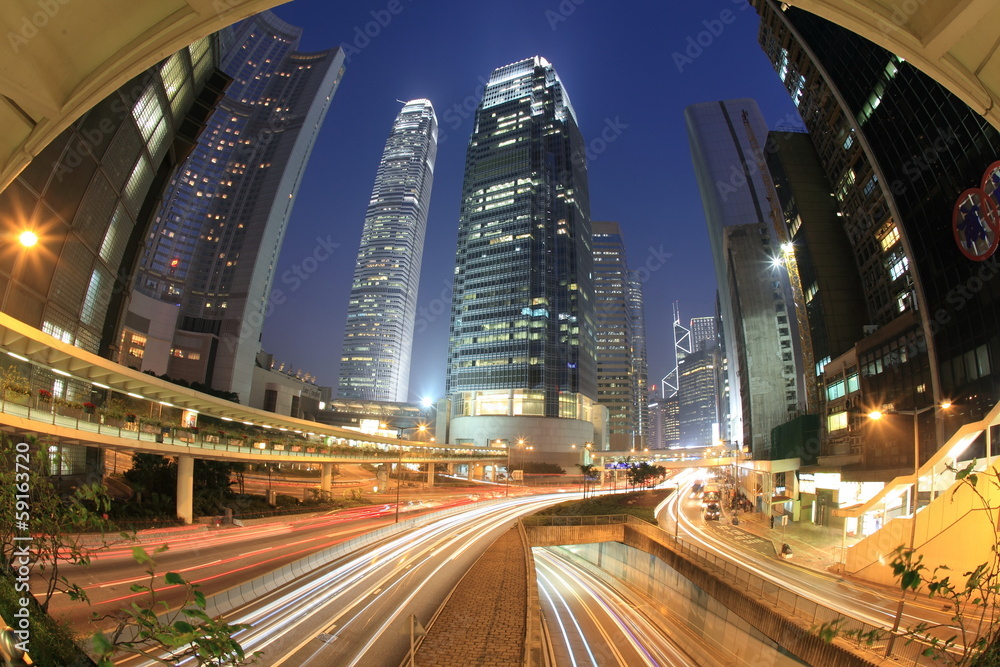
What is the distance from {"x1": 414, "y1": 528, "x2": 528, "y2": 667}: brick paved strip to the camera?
1386 centimetres

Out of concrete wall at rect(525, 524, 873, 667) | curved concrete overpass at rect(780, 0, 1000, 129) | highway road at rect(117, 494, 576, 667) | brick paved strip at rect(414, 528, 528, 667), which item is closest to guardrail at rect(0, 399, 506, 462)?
highway road at rect(117, 494, 576, 667)

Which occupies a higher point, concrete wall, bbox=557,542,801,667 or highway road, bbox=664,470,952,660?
highway road, bbox=664,470,952,660

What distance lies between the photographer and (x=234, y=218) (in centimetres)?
13688

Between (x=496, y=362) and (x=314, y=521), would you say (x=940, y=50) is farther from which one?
(x=496, y=362)

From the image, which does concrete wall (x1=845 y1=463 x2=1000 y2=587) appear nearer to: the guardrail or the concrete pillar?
the guardrail

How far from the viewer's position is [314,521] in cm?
3797

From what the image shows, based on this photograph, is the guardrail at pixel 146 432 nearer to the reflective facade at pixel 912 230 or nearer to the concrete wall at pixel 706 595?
the concrete wall at pixel 706 595

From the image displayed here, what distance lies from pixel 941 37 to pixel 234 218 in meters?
159

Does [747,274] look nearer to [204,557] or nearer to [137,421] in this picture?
[204,557]

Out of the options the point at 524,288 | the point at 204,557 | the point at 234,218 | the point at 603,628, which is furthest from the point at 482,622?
the point at 234,218

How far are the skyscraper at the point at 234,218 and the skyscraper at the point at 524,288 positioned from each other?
5007 centimetres

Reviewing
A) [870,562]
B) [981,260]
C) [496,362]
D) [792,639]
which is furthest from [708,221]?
[792,639]

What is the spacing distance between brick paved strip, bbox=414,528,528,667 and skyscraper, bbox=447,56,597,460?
310 ft

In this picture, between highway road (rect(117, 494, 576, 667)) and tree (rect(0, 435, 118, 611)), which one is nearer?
tree (rect(0, 435, 118, 611))
